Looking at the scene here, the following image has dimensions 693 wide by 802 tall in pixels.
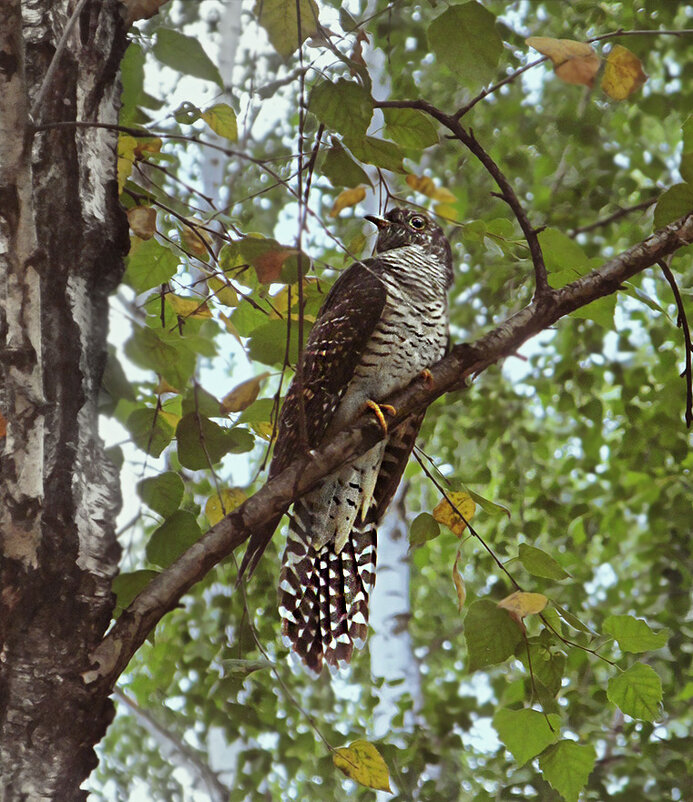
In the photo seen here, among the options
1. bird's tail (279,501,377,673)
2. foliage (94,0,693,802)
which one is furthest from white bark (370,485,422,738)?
bird's tail (279,501,377,673)

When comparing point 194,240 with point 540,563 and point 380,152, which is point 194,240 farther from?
point 540,563

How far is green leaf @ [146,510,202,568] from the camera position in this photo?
154 cm

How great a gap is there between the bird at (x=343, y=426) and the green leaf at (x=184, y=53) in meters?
0.69

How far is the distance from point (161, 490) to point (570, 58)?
922 mm

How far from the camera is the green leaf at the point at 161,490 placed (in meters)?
1.49

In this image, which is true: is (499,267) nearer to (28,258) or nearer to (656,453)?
(656,453)

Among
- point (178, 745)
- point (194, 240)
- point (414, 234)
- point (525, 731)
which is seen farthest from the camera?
point (178, 745)

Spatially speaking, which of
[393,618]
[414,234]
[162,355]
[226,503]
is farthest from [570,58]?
[393,618]

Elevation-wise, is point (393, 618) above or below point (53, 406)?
above

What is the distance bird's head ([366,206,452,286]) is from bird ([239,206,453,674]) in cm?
34

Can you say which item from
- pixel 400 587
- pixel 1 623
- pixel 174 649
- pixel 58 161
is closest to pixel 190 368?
pixel 1 623

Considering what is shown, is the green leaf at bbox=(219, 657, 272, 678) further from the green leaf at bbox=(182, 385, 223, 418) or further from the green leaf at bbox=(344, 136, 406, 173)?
the green leaf at bbox=(344, 136, 406, 173)

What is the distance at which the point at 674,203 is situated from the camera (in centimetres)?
147

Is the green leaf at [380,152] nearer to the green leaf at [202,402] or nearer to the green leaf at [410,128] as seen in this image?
the green leaf at [410,128]
